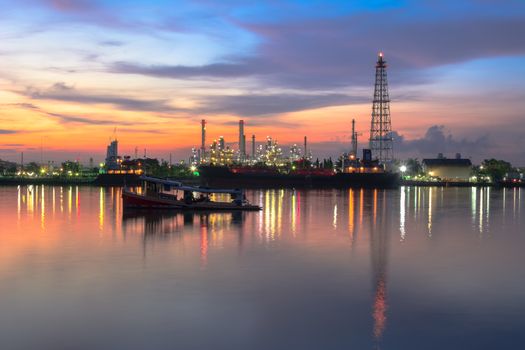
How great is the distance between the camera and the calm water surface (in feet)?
53.6

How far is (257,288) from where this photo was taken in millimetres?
22359

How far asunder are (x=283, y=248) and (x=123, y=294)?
44.6ft

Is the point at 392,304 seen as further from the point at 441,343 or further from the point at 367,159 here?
the point at 367,159

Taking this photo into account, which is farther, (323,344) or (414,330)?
(414,330)

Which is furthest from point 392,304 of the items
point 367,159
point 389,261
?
point 367,159

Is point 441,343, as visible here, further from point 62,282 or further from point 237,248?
point 237,248

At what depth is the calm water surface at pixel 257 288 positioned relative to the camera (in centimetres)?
1633

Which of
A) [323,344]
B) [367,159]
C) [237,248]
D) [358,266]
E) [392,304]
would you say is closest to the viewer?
[323,344]

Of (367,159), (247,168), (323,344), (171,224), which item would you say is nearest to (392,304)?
(323,344)

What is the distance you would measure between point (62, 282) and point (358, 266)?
13.3 m

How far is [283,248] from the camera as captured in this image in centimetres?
3306

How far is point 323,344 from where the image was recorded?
1562cm

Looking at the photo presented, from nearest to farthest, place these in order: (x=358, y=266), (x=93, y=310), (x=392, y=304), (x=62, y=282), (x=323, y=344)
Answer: (x=323, y=344)
(x=93, y=310)
(x=392, y=304)
(x=62, y=282)
(x=358, y=266)

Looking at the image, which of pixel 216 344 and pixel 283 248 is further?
pixel 283 248
